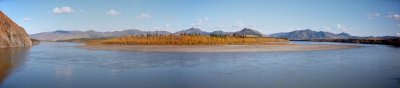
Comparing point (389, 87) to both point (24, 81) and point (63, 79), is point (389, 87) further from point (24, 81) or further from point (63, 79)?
point (24, 81)

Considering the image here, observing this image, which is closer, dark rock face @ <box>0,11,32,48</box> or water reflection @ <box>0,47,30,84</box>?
water reflection @ <box>0,47,30,84</box>

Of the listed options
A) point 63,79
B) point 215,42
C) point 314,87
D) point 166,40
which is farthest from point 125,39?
point 314,87

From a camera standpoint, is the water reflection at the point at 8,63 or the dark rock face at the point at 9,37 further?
the dark rock face at the point at 9,37

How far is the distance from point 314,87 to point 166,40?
48.3 meters

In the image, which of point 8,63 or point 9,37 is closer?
point 8,63

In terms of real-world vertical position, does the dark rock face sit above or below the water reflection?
above

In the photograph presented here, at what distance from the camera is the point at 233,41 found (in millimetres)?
64875

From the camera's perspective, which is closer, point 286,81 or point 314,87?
point 314,87

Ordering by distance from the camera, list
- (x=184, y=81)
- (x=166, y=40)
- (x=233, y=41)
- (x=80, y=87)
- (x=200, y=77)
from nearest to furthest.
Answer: (x=80, y=87) < (x=184, y=81) < (x=200, y=77) < (x=166, y=40) < (x=233, y=41)

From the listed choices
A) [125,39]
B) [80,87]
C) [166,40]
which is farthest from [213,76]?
[125,39]

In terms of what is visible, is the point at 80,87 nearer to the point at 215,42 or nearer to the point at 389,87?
the point at 389,87

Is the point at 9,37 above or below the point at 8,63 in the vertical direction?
above

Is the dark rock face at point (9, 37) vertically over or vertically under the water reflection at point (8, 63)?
over

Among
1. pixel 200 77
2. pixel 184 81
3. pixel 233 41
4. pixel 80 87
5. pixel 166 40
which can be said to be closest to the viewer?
pixel 80 87
